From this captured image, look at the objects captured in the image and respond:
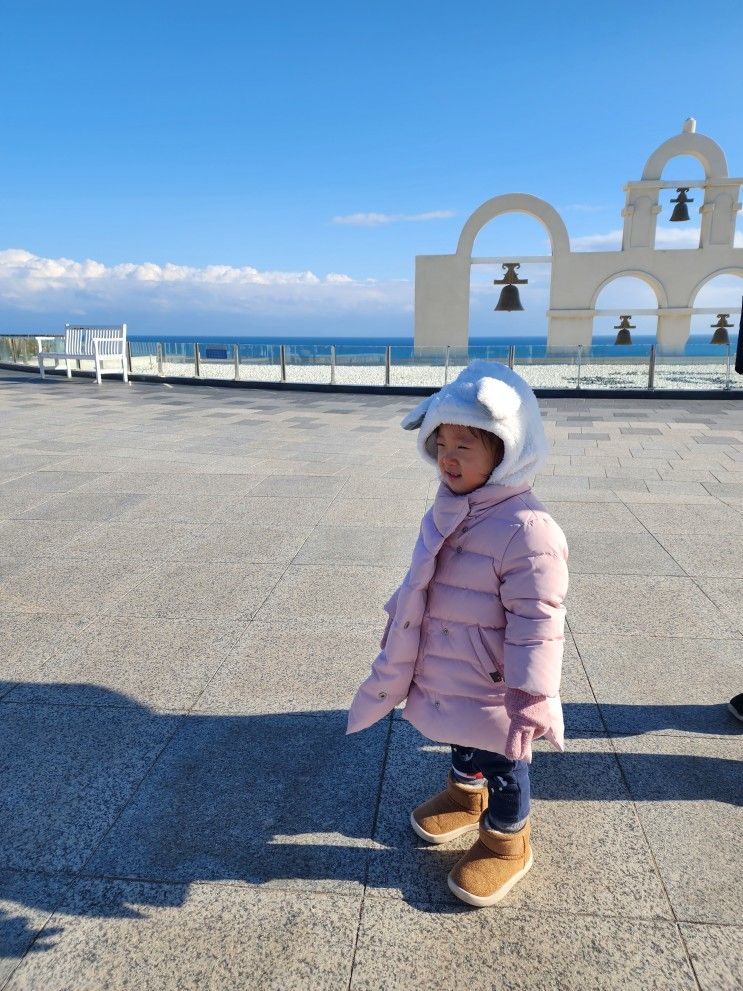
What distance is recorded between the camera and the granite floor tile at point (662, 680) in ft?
8.94

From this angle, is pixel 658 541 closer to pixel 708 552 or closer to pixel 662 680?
pixel 708 552

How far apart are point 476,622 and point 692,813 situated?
3.46 ft

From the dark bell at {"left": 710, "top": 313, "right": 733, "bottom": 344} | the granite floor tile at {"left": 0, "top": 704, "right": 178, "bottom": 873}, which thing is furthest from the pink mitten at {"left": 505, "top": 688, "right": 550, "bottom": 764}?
the dark bell at {"left": 710, "top": 313, "right": 733, "bottom": 344}

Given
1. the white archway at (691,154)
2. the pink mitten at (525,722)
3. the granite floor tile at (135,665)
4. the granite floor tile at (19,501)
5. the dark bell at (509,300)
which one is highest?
the white archway at (691,154)

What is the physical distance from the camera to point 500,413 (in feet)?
5.80

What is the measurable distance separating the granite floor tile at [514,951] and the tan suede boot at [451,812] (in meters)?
0.27

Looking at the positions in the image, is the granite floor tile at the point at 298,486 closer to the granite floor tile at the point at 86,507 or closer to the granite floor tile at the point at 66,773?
the granite floor tile at the point at 86,507

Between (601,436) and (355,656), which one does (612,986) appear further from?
(601,436)

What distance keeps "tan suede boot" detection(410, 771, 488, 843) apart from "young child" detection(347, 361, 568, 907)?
0.05m

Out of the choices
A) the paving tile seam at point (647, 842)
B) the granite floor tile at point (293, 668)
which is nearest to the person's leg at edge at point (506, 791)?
the paving tile seam at point (647, 842)

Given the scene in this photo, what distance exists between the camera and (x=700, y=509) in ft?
19.1

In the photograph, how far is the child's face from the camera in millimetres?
1871

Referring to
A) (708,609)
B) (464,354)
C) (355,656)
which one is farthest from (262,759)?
(464,354)

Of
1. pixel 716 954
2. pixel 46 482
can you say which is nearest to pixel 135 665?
pixel 716 954
